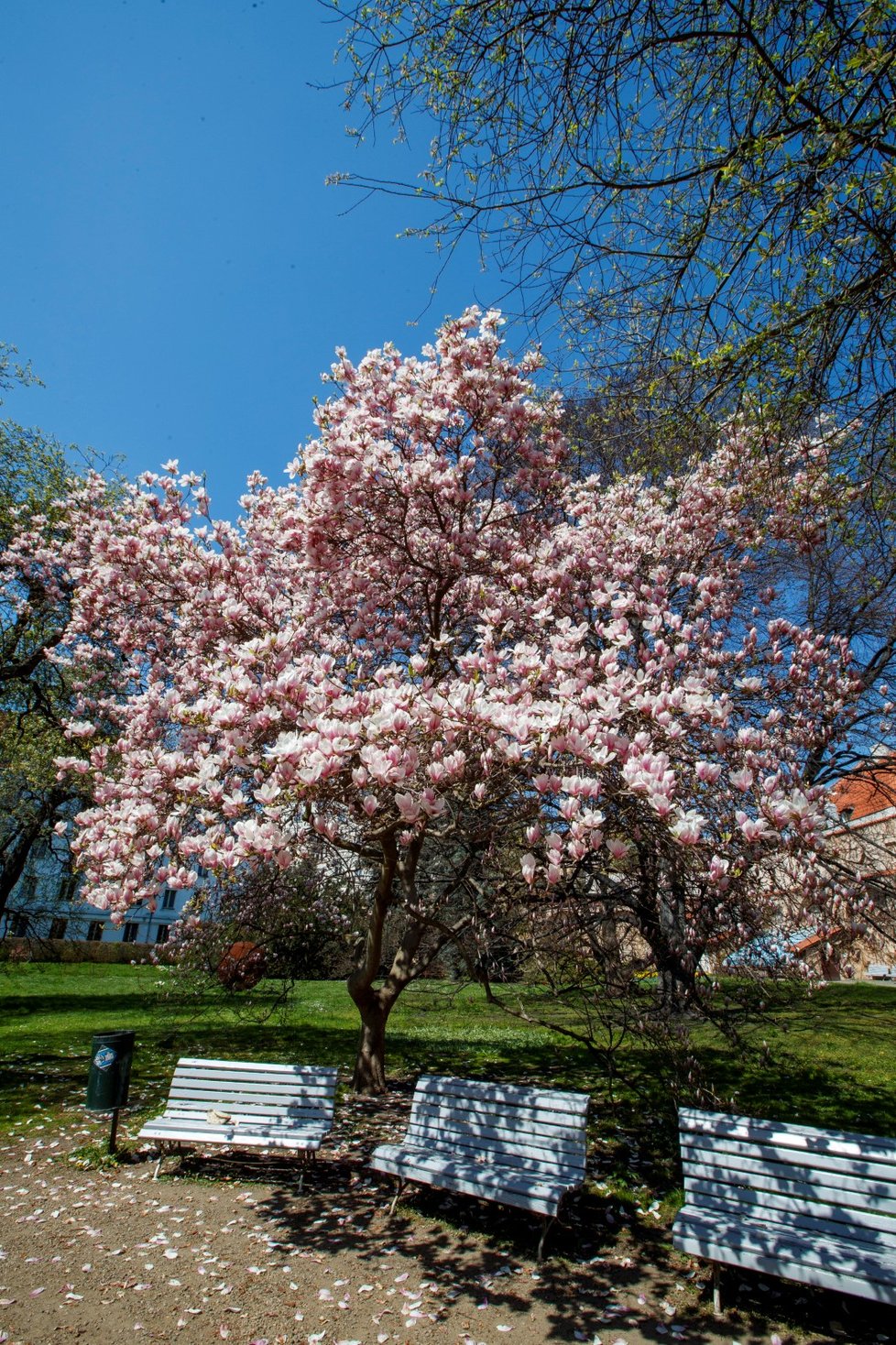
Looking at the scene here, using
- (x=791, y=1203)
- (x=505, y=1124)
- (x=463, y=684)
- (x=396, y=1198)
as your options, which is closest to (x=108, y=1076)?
(x=396, y=1198)

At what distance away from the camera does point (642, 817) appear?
13.3 feet

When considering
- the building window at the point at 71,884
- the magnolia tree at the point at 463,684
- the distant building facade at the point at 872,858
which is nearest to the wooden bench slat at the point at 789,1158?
the magnolia tree at the point at 463,684

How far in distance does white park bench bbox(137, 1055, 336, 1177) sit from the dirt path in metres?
0.36

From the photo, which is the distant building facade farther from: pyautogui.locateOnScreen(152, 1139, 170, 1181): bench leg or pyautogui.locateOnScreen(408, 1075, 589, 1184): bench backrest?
pyautogui.locateOnScreen(152, 1139, 170, 1181): bench leg

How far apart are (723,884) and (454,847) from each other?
11.7ft

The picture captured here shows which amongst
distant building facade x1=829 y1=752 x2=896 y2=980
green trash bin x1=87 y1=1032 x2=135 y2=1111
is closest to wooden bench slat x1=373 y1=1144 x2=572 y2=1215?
green trash bin x1=87 y1=1032 x2=135 y2=1111

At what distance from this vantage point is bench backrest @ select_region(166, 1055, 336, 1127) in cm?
558

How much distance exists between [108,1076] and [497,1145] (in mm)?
3023

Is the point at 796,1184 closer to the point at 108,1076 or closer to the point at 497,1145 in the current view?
the point at 497,1145

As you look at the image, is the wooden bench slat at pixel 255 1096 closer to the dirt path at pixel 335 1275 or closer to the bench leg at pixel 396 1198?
the dirt path at pixel 335 1275

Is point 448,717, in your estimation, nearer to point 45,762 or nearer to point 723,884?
point 723,884

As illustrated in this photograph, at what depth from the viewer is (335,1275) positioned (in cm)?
407

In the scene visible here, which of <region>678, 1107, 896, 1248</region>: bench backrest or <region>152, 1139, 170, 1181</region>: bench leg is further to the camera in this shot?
<region>152, 1139, 170, 1181</region>: bench leg

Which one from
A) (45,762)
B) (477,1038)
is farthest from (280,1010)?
(45,762)
